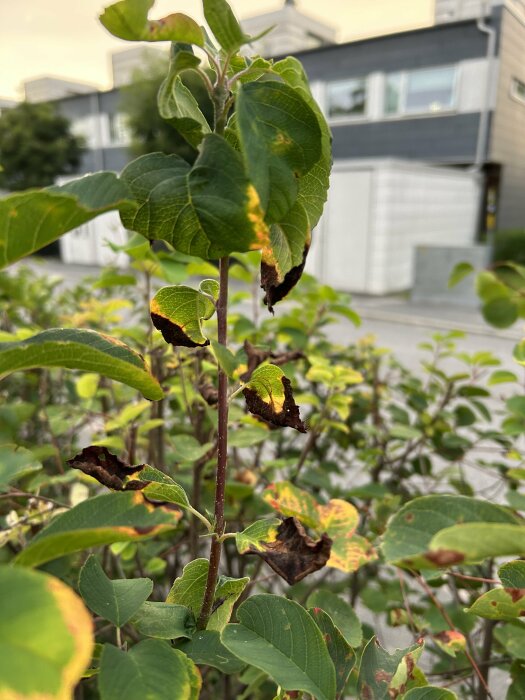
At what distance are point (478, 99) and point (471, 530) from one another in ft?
42.8

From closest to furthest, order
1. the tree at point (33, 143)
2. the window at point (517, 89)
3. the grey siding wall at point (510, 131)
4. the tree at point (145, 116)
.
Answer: the grey siding wall at point (510, 131) → the window at point (517, 89) → the tree at point (145, 116) → the tree at point (33, 143)

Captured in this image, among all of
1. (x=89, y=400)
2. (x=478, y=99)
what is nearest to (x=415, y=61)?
(x=478, y=99)

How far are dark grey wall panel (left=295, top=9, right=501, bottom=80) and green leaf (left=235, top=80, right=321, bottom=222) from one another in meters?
12.9

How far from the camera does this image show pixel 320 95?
12.8 meters

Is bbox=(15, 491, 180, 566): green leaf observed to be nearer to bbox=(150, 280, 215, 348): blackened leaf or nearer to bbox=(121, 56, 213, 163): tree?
bbox=(150, 280, 215, 348): blackened leaf

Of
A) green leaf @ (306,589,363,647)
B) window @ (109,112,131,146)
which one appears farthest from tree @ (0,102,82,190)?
green leaf @ (306,589,363,647)

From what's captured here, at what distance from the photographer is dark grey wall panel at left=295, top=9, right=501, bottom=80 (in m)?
11.0

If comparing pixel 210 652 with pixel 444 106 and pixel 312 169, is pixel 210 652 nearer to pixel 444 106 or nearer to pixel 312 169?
pixel 312 169

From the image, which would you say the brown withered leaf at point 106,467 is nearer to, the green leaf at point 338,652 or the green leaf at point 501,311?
the green leaf at point 338,652

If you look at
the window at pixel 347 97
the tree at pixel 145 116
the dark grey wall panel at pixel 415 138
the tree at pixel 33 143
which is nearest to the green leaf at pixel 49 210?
the dark grey wall panel at pixel 415 138

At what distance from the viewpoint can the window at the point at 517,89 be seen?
39.9 feet

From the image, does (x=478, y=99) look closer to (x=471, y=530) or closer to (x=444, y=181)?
(x=444, y=181)

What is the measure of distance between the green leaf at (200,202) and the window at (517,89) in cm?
1416

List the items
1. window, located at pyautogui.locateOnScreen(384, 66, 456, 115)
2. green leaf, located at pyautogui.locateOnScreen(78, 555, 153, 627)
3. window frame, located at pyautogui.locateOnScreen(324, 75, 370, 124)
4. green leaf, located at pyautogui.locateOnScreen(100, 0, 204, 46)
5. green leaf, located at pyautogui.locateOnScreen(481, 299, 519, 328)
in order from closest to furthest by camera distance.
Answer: green leaf, located at pyautogui.locateOnScreen(100, 0, 204, 46), green leaf, located at pyautogui.locateOnScreen(78, 555, 153, 627), green leaf, located at pyautogui.locateOnScreen(481, 299, 519, 328), window, located at pyautogui.locateOnScreen(384, 66, 456, 115), window frame, located at pyautogui.locateOnScreen(324, 75, 370, 124)
